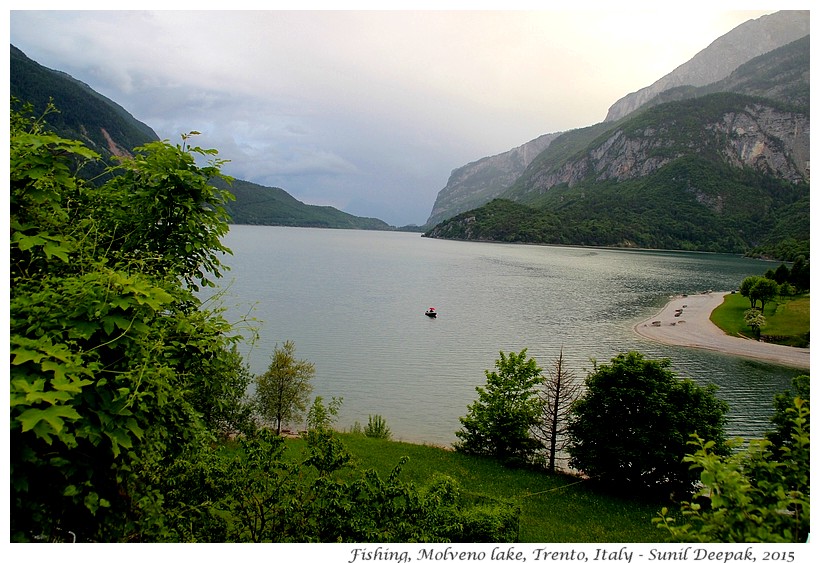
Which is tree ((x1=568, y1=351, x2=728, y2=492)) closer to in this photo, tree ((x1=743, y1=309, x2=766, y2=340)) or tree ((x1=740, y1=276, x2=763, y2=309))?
tree ((x1=743, y1=309, x2=766, y2=340))

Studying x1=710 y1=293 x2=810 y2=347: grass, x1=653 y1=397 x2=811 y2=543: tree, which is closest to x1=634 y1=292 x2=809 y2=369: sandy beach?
x1=710 y1=293 x2=810 y2=347: grass

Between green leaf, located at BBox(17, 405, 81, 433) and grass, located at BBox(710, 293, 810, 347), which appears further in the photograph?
grass, located at BBox(710, 293, 810, 347)

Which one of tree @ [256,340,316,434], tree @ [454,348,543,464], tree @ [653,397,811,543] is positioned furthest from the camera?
tree @ [256,340,316,434]

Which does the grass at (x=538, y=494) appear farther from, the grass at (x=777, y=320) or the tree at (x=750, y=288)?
the tree at (x=750, y=288)

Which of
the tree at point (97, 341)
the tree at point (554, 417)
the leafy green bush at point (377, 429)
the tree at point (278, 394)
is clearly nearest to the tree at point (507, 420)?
the tree at point (554, 417)
